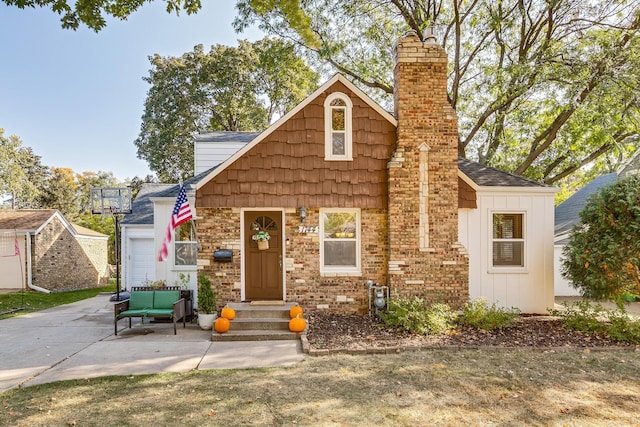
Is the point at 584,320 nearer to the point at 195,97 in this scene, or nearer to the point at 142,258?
the point at 142,258

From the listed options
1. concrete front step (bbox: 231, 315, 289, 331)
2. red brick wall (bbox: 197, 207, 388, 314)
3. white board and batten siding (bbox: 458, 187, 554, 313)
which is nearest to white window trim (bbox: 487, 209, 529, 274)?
white board and batten siding (bbox: 458, 187, 554, 313)

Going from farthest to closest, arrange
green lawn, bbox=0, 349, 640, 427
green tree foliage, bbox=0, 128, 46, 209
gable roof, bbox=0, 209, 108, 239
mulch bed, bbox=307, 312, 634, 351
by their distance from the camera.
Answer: green tree foliage, bbox=0, 128, 46, 209, gable roof, bbox=0, 209, 108, 239, mulch bed, bbox=307, 312, 634, 351, green lawn, bbox=0, 349, 640, 427

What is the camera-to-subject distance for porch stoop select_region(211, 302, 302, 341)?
7.24 metres

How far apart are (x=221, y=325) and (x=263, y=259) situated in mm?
1948

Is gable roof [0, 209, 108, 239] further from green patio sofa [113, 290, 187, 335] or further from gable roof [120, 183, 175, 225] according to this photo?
green patio sofa [113, 290, 187, 335]

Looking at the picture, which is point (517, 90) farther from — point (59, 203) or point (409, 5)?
point (59, 203)

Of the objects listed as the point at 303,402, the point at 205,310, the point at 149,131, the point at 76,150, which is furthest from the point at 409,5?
the point at 76,150

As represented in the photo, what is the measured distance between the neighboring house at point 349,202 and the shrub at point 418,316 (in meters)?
0.47

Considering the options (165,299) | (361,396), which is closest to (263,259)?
(165,299)

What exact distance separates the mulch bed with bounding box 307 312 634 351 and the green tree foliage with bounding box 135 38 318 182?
1936 cm

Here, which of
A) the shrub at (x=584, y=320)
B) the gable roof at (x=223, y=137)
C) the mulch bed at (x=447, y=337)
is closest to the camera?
the mulch bed at (x=447, y=337)

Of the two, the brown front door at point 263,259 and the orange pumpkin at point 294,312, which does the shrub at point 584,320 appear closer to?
the orange pumpkin at point 294,312

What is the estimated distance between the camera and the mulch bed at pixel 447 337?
655 centimetres

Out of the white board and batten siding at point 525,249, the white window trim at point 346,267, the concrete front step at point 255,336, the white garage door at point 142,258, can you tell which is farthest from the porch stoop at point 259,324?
the white garage door at point 142,258
